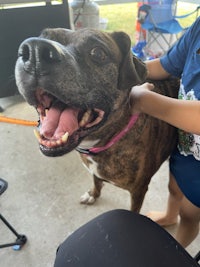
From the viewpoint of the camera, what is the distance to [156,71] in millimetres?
1494

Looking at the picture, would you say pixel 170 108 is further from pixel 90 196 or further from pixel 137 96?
pixel 90 196

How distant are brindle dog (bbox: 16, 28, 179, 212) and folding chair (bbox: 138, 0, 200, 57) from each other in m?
2.38

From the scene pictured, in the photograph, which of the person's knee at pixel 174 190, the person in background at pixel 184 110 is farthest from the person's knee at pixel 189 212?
the person's knee at pixel 174 190

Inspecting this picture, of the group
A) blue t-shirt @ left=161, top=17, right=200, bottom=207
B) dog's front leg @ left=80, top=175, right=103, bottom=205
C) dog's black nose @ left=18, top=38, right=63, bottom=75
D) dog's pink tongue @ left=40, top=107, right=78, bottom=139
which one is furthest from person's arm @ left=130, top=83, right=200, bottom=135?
dog's front leg @ left=80, top=175, right=103, bottom=205

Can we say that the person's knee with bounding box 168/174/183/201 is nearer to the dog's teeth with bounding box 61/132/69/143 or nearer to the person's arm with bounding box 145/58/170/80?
the person's arm with bounding box 145/58/170/80

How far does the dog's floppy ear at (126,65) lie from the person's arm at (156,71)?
33 centimetres

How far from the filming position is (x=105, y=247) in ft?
3.12

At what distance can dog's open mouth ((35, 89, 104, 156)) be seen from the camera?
1013 millimetres

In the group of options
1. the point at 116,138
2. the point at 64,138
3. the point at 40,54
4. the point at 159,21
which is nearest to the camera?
the point at 40,54

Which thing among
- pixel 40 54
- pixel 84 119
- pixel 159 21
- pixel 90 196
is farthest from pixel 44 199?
pixel 159 21

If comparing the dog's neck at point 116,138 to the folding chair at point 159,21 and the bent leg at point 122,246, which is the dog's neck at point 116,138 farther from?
the folding chair at point 159,21

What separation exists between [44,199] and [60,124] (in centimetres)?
111

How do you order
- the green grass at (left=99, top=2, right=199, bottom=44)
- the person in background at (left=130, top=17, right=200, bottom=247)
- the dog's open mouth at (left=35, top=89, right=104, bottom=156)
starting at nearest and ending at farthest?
1. the dog's open mouth at (left=35, top=89, right=104, bottom=156)
2. the person in background at (left=130, top=17, right=200, bottom=247)
3. the green grass at (left=99, top=2, right=199, bottom=44)

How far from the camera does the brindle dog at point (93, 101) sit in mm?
918
